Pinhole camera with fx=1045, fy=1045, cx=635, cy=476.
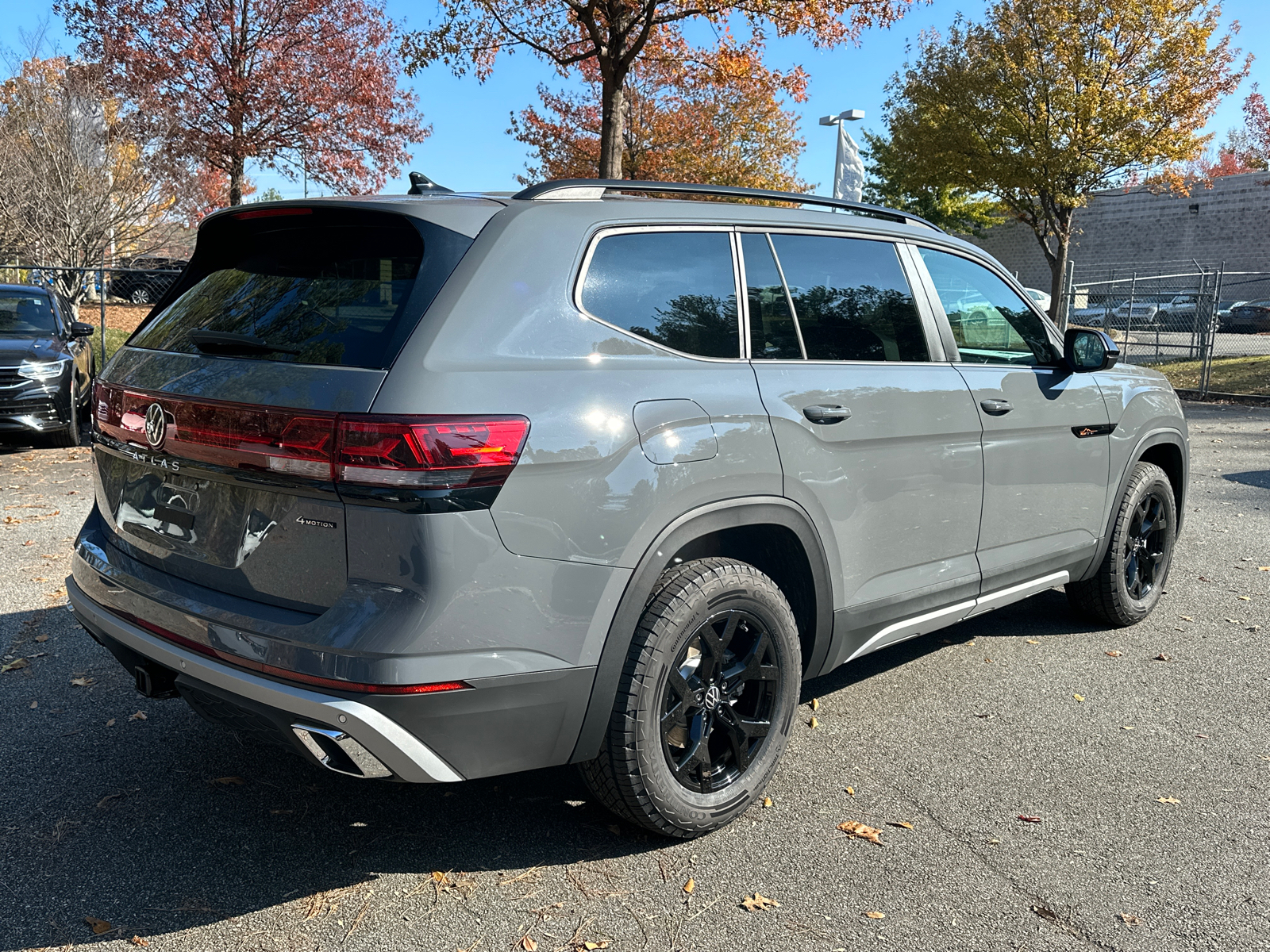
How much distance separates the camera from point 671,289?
3.07m

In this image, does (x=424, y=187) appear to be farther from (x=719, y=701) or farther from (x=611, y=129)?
(x=611, y=129)

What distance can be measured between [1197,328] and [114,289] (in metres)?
26.3

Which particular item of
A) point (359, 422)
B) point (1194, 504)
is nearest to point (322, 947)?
point (359, 422)

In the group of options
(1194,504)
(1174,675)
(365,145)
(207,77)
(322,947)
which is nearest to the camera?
(322,947)

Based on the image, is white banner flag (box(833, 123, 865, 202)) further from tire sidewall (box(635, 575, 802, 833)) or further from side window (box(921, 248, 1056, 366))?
tire sidewall (box(635, 575, 802, 833))

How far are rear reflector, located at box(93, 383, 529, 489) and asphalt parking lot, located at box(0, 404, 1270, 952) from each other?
1187mm

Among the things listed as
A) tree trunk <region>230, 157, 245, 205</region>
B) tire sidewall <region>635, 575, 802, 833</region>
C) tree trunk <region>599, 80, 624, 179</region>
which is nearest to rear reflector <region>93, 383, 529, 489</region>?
tire sidewall <region>635, 575, 802, 833</region>

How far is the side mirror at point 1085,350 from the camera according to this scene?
4.42 meters

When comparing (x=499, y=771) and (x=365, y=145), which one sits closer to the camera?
(x=499, y=771)

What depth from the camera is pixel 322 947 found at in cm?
260

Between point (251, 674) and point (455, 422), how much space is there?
821mm

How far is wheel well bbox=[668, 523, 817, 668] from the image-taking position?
321cm

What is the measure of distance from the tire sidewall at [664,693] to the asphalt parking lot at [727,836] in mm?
141

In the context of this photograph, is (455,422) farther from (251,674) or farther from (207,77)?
(207,77)
